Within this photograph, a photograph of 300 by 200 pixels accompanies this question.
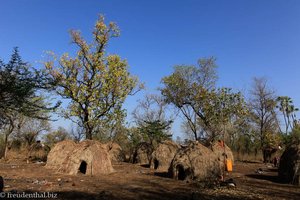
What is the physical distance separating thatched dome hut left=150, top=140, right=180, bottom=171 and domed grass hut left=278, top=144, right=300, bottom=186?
660 cm

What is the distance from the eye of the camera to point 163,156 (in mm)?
20469

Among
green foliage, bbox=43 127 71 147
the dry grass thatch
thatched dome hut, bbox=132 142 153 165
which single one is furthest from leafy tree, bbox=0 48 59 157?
green foliage, bbox=43 127 71 147

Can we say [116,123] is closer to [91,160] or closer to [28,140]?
[91,160]

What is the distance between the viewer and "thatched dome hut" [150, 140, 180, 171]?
796 inches

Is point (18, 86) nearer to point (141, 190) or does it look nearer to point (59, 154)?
point (141, 190)

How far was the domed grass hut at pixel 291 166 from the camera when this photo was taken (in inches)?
607

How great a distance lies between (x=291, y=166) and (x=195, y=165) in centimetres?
499

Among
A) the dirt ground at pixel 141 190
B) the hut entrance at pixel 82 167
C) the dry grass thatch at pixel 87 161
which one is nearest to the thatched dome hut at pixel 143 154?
the hut entrance at pixel 82 167

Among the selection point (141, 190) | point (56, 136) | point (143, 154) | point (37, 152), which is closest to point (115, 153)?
point (143, 154)

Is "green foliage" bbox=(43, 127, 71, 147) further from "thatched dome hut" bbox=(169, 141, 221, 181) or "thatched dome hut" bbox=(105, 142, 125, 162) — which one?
"thatched dome hut" bbox=(169, 141, 221, 181)

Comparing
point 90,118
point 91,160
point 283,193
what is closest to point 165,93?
point 90,118

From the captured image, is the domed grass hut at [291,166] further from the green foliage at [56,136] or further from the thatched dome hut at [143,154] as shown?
the green foliage at [56,136]

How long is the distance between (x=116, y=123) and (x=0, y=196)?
55.4ft

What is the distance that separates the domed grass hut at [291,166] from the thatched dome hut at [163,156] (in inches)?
260
